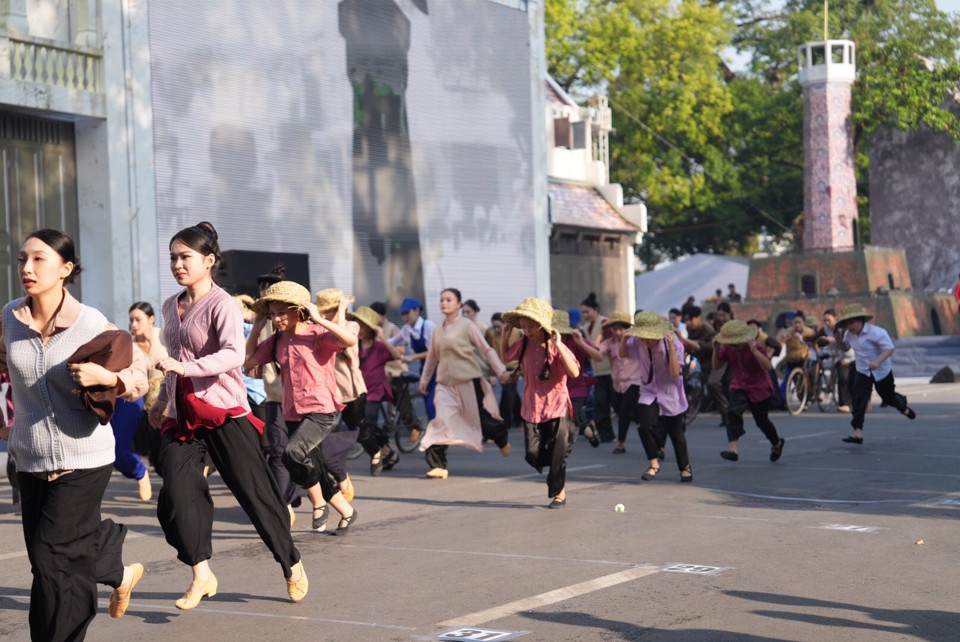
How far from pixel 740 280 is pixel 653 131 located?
624cm

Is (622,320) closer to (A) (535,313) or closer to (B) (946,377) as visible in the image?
(A) (535,313)

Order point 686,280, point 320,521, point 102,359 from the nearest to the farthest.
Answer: point 102,359 < point 320,521 < point 686,280

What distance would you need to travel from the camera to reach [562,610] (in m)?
7.34

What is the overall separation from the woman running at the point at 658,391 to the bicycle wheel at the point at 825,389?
1162 cm

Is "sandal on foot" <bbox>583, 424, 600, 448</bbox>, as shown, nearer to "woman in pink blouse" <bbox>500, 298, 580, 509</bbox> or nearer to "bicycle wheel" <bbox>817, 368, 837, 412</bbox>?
"woman in pink blouse" <bbox>500, 298, 580, 509</bbox>

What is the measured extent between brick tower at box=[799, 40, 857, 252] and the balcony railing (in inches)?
1454

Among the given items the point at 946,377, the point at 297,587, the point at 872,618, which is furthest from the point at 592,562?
the point at 946,377

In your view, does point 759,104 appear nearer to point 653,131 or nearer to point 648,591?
point 653,131

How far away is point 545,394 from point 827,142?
4342 cm

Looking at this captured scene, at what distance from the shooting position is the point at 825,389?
25359 mm

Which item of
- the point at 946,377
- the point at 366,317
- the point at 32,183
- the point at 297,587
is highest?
the point at 32,183

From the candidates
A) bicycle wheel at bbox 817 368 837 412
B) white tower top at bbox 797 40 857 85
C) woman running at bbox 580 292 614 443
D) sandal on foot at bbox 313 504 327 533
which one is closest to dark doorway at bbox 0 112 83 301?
woman running at bbox 580 292 614 443

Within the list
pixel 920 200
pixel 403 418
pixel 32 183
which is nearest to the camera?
pixel 403 418

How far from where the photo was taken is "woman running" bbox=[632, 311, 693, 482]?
1373cm
